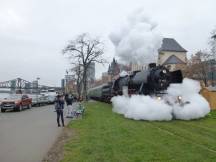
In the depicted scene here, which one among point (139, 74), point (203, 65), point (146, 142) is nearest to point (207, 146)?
point (146, 142)

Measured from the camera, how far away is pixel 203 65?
59719 mm

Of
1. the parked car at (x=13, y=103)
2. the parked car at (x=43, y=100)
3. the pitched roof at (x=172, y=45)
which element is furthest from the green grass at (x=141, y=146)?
the pitched roof at (x=172, y=45)

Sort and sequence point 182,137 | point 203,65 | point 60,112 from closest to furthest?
point 182,137, point 60,112, point 203,65

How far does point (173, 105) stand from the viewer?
1941cm

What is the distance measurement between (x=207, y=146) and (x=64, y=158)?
4.27 m

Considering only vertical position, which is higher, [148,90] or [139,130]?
[148,90]

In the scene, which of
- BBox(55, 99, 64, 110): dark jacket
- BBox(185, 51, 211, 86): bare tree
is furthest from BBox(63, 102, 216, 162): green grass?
BBox(185, 51, 211, 86): bare tree

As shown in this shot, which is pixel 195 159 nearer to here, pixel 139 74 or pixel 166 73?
pixel 166 73

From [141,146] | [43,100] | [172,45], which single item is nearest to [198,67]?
[43,100]

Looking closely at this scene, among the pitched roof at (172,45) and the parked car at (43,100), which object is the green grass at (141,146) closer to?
the parked car at (43,100)

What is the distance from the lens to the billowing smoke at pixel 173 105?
1875cm

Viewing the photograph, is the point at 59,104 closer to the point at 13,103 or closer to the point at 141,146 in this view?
the point at 141,146

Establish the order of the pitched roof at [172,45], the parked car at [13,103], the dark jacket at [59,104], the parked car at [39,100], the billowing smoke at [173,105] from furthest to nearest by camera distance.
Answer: the pitched roof at [172,45]
the parked car at [39,100]
the parked car at [13,103]
the dark jacket at [59,104]
the billowing smoke at [173,105]

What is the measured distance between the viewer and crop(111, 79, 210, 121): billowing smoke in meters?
18.8
